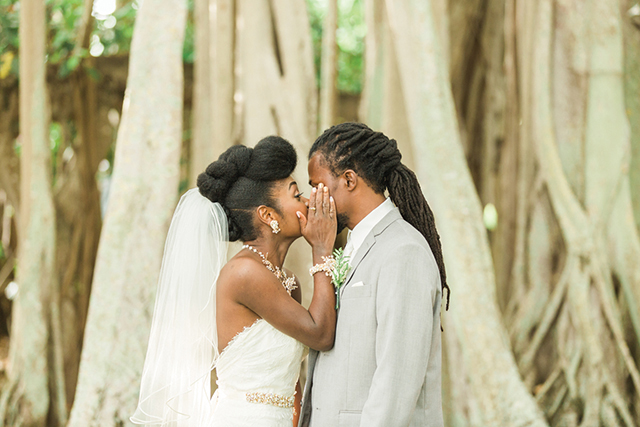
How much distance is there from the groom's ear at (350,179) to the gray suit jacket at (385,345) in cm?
12

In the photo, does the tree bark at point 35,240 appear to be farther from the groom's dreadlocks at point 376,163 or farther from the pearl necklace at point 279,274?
the groom's dreadlocks at point 376,163

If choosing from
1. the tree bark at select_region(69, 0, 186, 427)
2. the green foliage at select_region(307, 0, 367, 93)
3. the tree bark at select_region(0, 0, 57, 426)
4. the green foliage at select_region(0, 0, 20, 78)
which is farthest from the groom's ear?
the green foliage at select_region(307, 0, 367, 93)

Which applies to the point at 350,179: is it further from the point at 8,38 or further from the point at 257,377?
the point at 8,38

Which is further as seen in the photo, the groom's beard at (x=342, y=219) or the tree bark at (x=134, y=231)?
the tree bark at (x=134, y=231)

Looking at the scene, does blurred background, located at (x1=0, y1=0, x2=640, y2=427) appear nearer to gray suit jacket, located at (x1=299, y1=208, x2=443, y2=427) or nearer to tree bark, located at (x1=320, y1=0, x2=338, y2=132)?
tree bark, located at (x1=320, y1=0, x2=338, y2=132)

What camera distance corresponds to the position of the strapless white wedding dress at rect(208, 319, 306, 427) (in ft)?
5.59

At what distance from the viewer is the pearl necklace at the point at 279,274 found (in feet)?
5.64

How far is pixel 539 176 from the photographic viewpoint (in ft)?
11.6

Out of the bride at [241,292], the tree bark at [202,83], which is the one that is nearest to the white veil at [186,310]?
the bride at [241,292]

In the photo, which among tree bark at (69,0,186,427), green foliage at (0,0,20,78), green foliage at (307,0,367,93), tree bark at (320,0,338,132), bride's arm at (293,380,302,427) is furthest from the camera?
green foliage at (307,0,367,93)

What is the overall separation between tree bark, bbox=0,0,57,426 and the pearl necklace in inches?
87.3

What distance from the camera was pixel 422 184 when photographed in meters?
3.02

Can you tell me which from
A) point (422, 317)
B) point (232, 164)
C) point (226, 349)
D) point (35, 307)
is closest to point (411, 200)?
point (422, 317)

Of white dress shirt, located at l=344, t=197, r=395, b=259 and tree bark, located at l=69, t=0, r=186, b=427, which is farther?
tree bark, located at l=69, t=0, r=186, b=427
